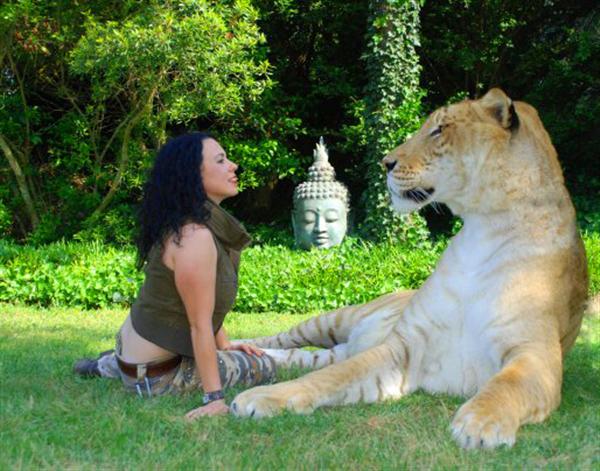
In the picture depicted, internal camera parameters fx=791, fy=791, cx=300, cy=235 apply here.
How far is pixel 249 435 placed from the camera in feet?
9.59

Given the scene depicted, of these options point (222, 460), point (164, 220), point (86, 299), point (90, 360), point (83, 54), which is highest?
point (83, 54)

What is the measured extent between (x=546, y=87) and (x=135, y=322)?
11.0 metres


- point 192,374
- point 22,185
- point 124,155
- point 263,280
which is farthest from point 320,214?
point 192,374

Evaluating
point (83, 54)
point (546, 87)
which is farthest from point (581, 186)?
point (83, 54)

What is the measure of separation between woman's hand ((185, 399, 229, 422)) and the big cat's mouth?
4.42ft

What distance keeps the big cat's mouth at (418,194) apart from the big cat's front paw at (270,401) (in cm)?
111

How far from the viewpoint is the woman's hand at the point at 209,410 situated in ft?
10.6

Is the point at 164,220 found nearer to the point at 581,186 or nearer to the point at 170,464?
the point at 170,464

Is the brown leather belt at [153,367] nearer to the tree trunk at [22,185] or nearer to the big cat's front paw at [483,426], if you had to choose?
the big cat's front paw at [483,426]

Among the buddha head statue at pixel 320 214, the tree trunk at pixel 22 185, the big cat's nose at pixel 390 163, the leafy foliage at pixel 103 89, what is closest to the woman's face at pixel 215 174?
the big cat's nose at pixel 390 163

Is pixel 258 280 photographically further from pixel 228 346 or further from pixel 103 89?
pixel 228 346

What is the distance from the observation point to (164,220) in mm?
3664

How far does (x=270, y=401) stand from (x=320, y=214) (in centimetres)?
Result: 767

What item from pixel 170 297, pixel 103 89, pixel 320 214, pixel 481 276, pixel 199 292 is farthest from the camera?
pixel 103 89
